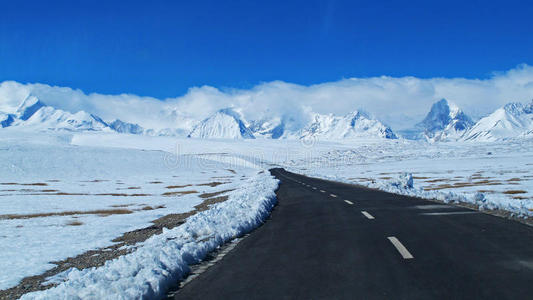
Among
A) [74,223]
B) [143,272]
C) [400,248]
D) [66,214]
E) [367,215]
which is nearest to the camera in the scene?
[143,272]

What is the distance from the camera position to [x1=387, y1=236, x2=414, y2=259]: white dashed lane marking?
27.1 ft

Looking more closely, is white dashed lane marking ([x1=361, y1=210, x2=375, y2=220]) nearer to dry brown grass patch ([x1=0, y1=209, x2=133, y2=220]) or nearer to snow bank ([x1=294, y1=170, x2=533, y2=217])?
snow bank ([x1=294, y1=170, x2=533, y2=217])

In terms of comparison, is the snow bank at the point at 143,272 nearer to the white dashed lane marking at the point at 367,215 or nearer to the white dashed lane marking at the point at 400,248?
the white dashed lane marking at the point at 400,248

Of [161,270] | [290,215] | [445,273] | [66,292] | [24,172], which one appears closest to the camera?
[66,292]

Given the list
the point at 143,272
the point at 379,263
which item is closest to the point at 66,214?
the point at 143,272

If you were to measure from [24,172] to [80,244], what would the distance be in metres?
80.5

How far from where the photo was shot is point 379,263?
7770 mm

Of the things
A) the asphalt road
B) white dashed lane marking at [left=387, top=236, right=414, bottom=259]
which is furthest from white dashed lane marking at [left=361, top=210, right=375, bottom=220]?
white dashed lane marking at [left=387, top=236, right=414, bottom=259]

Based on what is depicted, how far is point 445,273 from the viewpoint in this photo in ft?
22.5

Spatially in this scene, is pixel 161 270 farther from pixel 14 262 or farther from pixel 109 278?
pixel 14 262

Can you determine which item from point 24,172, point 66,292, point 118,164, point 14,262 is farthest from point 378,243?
point 118,164

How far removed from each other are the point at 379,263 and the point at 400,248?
1450mm

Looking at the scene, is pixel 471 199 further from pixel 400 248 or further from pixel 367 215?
pixel 400 248

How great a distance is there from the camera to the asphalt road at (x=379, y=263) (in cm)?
611
